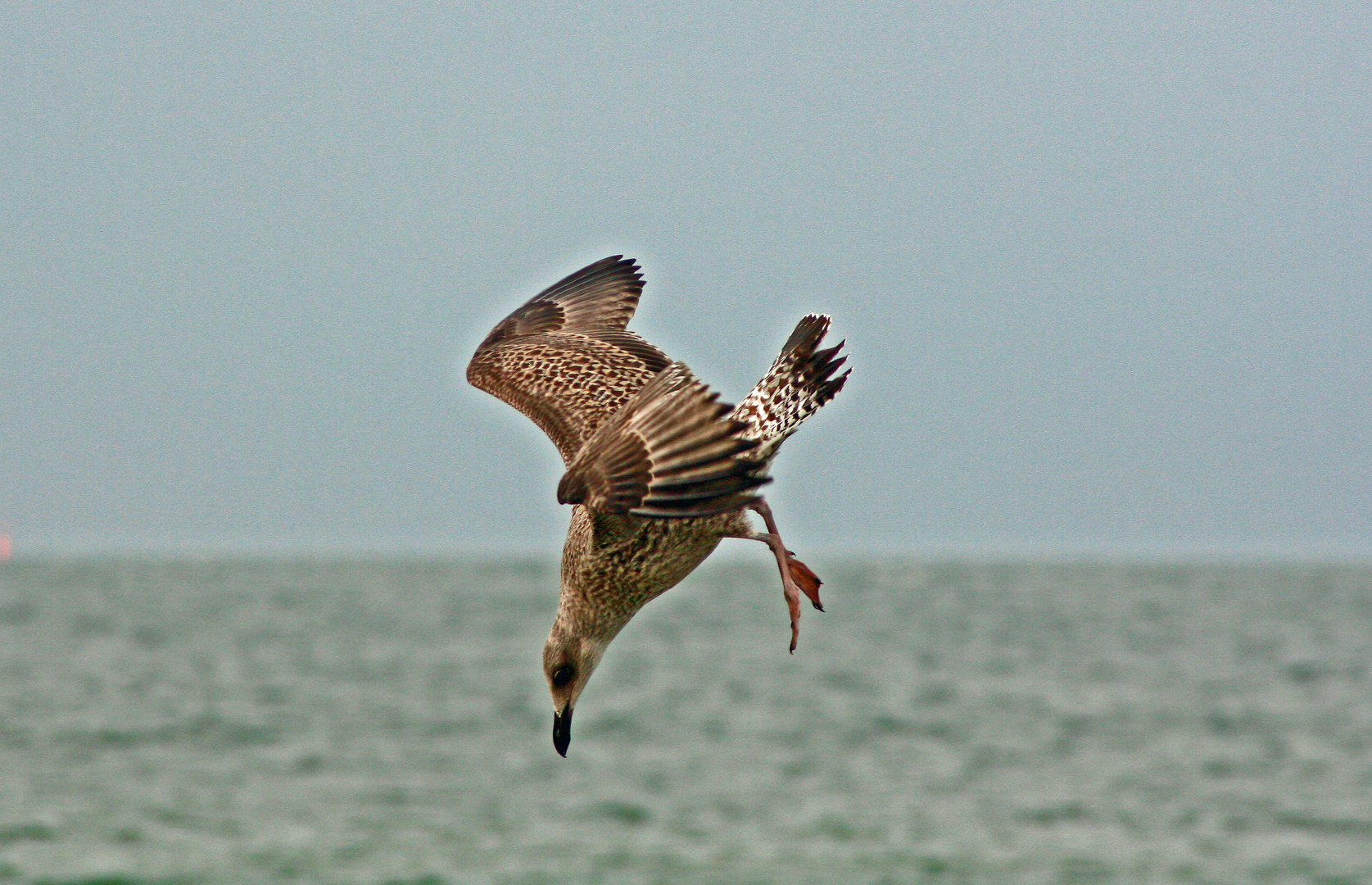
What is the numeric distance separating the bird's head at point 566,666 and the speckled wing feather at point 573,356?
3.71 feet

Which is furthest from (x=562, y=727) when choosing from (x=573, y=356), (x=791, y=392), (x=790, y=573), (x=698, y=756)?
(x=698, y=756)

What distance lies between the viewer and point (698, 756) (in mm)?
76688

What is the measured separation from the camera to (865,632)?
140625mm

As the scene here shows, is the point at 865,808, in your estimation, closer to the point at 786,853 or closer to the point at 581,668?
the point at 786,853

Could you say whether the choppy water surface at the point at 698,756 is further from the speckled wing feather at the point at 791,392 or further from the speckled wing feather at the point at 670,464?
the speckled wing feather at the point at 670,464

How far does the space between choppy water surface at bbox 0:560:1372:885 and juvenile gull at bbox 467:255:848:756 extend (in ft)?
142

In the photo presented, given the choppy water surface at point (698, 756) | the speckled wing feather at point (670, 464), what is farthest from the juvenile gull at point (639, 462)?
the choppy water surface at point (698, 756)

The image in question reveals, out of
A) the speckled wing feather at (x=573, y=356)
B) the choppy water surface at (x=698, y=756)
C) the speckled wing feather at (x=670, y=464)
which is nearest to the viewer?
the speckled wing feather at (x=670, y=464)

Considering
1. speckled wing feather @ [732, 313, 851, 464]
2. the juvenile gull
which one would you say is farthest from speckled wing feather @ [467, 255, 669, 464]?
speckled wing feather @ [732, 313, 851, 464]

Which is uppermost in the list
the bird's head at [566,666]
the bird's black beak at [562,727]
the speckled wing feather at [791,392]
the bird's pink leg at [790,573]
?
the speckled wing feather at [791,392]

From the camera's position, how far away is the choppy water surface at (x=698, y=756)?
175 feet

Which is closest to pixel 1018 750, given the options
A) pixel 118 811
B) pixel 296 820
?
pixel 296 820

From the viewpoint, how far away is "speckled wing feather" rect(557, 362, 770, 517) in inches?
204

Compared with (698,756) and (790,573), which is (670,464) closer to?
(790,573)
